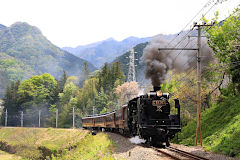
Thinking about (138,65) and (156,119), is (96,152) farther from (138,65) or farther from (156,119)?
(138,65)

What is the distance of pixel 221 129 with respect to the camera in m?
25.2

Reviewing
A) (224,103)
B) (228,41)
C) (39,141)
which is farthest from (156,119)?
(39,141)

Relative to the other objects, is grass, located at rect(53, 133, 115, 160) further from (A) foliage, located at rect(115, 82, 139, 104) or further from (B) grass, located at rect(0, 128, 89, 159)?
(A) foliage, located at rect(115, 82, 139, 104)

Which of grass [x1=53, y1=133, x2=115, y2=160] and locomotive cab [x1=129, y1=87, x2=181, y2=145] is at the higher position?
locomotive cab [x1=129, y1=87, x2=181, y2=145]

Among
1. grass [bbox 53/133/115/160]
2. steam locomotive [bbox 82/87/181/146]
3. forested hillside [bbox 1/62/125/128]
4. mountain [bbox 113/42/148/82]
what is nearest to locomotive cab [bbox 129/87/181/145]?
steam locomotive [bbox 82/87/181/146]

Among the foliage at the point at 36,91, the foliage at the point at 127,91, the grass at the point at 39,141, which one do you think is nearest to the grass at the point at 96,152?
the grass at the point at 39,141

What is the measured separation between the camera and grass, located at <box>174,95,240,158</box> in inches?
782

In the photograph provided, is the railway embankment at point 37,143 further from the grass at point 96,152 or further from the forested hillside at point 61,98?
the forested hillside at point 61,98

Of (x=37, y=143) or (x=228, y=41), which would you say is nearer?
(x=228, y=41)

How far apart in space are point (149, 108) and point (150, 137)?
93.3 inches

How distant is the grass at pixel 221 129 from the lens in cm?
1987

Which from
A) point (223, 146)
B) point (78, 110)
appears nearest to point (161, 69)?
point (223, 146)

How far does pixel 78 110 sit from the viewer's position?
310 feet

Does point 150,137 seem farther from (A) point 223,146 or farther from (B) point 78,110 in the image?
(B) point 78,110
